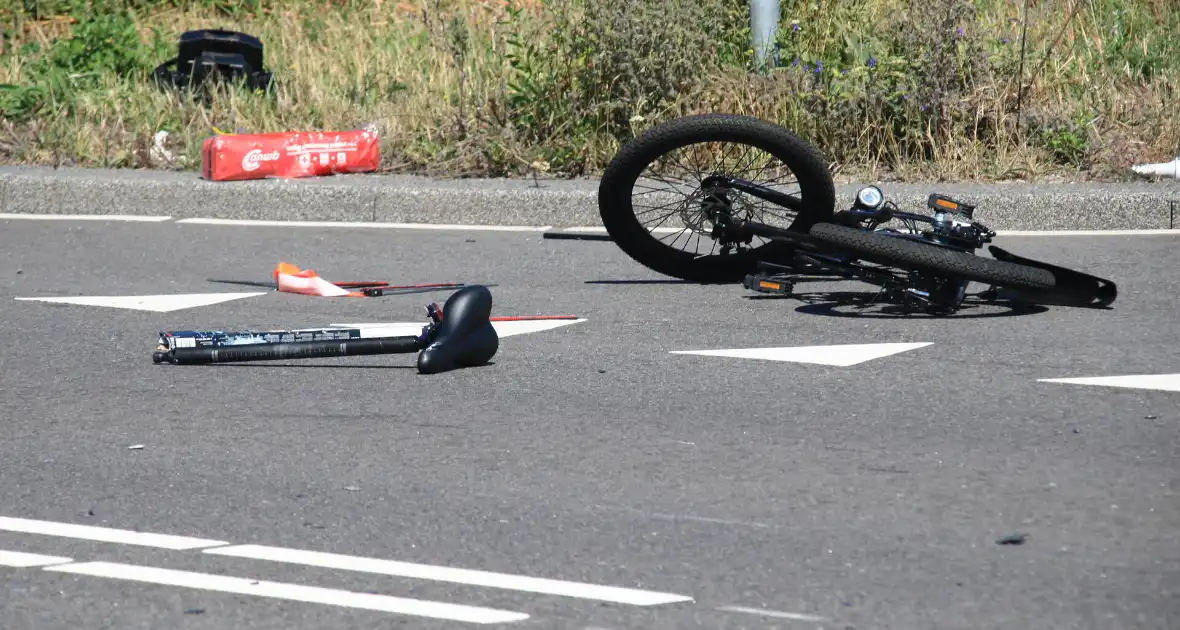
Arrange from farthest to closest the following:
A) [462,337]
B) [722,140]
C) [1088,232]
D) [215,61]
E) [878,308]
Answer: [215,61]
[1088,232]
[722,140]
[878,308]
[462,337]

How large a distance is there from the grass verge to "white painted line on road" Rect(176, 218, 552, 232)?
90 centimetres

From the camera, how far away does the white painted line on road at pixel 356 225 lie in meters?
9.46

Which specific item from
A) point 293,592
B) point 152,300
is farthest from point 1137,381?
point 152,300

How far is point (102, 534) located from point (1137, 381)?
131 inches

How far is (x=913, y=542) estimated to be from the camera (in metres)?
3.92

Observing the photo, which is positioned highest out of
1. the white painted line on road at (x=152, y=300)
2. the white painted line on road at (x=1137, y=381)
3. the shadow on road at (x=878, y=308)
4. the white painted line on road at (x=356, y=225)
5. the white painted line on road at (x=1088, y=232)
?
the white painted line on road at (x=1137, y=381)

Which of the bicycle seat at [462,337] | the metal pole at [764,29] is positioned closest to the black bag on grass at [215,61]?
the metal pole at [764,29]

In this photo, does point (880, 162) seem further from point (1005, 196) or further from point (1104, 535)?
point (1104, 535)

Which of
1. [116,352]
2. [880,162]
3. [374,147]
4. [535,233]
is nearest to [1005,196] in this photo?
[880,162]

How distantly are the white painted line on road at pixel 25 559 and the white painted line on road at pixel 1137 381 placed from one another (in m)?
3.21

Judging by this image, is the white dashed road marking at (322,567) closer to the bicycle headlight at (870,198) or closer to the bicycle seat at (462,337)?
the bicycle seat at (462,337)

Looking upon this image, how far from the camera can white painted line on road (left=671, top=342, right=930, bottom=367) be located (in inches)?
233

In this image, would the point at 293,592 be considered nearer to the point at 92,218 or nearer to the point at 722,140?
the point at 722,140

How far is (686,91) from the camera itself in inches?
418
